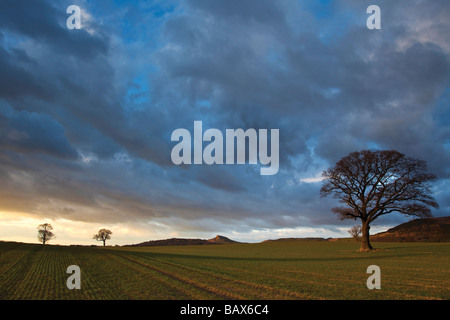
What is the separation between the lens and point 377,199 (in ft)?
164

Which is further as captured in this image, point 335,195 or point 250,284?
Answer: point 335,195

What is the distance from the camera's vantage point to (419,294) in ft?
47.7
